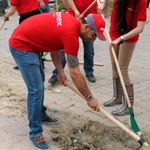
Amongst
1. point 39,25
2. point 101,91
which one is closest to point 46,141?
point 39,25

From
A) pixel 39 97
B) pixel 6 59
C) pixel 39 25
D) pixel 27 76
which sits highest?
pixel 39 25

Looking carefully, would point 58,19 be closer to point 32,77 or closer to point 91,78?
point 32,77

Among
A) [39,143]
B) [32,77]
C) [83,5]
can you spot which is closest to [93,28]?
[32,77]

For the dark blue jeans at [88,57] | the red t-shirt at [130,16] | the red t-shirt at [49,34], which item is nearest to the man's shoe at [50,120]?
the red t-shirt at [49,34]

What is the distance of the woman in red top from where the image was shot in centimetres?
386

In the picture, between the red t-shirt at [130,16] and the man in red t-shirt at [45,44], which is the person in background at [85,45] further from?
the man in red t-shirt at [45,44]

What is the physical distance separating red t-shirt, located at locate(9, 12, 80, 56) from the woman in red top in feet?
3.08

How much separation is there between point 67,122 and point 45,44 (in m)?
1.26

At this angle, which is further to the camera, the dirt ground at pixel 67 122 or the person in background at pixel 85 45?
the person in background at pixel 85 45

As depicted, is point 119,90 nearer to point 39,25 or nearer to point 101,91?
point 101,91

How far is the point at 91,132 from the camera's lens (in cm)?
393

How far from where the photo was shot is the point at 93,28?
9.94 ft

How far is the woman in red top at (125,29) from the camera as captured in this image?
12.7 feet

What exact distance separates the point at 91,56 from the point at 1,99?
65.7 inches
